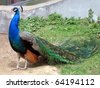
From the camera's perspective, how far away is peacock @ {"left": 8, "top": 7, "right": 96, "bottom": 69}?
24.3ft

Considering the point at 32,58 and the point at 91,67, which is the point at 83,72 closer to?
the point at 91,67

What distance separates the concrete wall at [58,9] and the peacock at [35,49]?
2282mm

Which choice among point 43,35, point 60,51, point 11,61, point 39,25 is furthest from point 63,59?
point 39,25

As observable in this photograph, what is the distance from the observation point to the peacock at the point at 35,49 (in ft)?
24.3

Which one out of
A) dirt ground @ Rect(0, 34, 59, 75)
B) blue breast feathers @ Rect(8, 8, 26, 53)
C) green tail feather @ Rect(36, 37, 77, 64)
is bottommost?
dirt ground @ Rect(0, 34, 59, 75)

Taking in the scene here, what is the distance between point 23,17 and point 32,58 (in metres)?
2.62

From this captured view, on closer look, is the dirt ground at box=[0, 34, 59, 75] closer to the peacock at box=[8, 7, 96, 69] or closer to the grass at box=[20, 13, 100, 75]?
Result: the peacock at box=[8, 7, 96, 69]

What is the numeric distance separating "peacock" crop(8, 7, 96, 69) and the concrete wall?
228 cm

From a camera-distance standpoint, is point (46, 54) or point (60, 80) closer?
point (60, 80)

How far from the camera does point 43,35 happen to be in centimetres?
938

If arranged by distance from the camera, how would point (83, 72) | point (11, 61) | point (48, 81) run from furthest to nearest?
point (11, 61)
point (83, 72)
point (48, 81)

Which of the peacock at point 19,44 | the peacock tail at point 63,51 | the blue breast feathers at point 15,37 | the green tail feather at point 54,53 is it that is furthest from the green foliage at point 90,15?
the blue breast feathers at point 15,37

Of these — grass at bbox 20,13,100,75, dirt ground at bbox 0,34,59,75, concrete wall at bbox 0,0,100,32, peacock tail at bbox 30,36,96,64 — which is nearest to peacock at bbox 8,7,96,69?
peacock tail at bbox 30,36,96,64

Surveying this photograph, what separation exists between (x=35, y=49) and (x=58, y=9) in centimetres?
308
